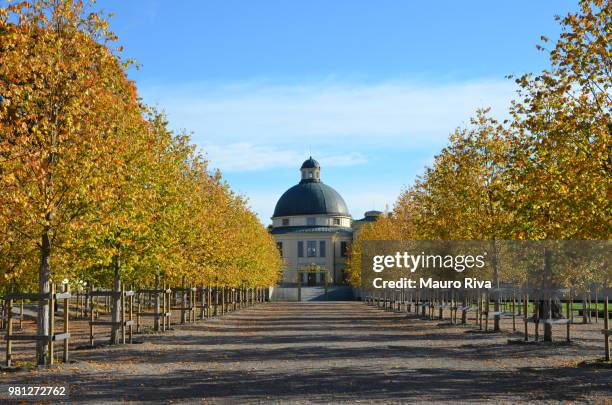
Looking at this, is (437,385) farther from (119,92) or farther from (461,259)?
(461,259)

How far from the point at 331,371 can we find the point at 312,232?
122 meters

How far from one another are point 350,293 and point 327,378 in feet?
304

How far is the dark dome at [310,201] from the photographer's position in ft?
475

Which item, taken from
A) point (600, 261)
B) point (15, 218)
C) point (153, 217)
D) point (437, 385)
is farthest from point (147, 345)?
point (600, 261)

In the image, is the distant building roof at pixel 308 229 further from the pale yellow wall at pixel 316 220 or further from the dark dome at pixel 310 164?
the dark dome at pixel 310 164

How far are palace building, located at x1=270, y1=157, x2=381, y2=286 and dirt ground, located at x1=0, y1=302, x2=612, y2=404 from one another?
110783mm

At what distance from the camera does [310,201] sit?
14475 centimetres

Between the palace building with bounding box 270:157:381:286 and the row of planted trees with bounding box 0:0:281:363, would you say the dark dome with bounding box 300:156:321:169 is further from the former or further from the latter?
the row of planted trees with bounding box 0:0:281:363

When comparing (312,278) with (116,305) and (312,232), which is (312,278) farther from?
(116,305)

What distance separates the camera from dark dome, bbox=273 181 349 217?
144750 millimetres

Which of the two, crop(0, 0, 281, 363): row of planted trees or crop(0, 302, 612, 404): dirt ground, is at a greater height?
crop(0, 0, 281, 363): row of planted trees

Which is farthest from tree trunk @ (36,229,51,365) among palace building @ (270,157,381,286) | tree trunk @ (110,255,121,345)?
palace building @ (270,157,381,286)

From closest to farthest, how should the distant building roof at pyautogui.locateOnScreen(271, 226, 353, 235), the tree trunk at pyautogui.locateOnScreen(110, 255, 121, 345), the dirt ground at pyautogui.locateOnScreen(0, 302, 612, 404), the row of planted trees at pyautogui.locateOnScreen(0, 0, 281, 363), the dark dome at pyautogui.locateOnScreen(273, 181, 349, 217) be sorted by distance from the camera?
the dirt ground at pyautogui.locateOnScreen(0, 302, 612, 404)
the row of planted trees at pyautogui.locateOnScreen(0, 0, 281, 363)
the tree trunk at pyautogui.locateOnScreen(110, 255, 121, 345)
the distant building roof at pyautogui.locateOnScreen(271, 226, 353, 235)
the dark dome at pyautogui.locateOnScreen(273, 181, 349, 217)

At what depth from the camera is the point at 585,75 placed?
19.9 m
